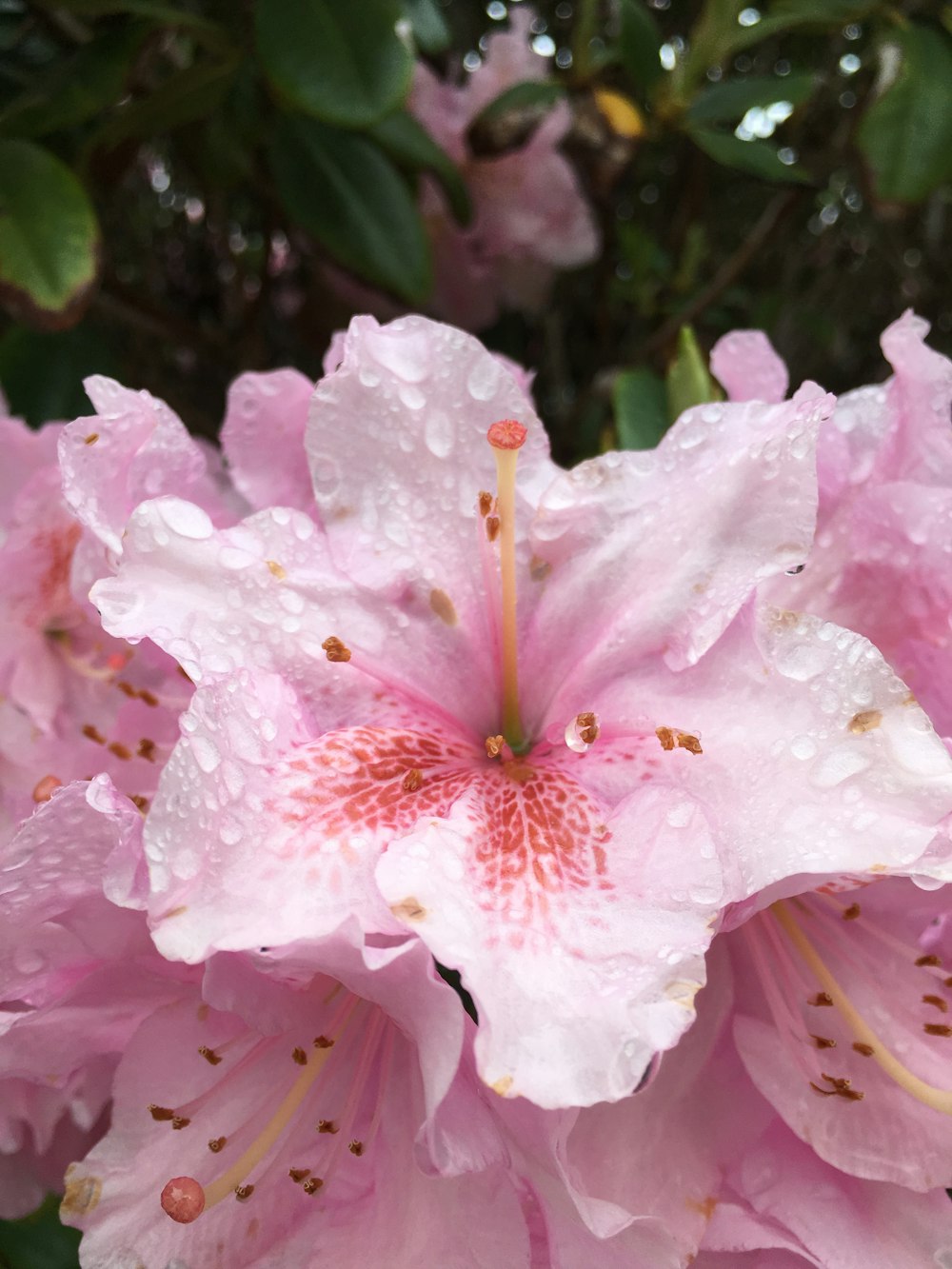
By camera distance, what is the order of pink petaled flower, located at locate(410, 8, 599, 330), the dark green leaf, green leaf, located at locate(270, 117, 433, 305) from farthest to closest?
pink petaled flower, located at locate(410, 8, 599, 330)
green leaf, located at locate(270, 117, 433, 305)
the dark green leaf

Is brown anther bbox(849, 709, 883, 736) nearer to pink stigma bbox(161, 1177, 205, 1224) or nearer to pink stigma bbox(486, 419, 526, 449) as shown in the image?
pink stigma bbox(486, 419, 526, 449)

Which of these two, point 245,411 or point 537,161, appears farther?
point 537,161

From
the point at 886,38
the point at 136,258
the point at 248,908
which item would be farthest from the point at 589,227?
the point at 248,908

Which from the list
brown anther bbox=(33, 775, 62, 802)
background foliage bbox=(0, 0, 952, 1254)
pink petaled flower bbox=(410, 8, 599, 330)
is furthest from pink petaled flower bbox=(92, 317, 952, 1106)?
pink petaled flower bbox=(410, 8, 599, 330)

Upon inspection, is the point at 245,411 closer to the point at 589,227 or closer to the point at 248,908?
the point at 248,908

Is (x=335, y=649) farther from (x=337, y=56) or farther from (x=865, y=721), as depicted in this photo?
(x=337, y=56)

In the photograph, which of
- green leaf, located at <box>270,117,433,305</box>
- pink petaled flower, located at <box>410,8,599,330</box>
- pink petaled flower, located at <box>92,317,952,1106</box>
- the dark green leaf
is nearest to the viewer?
pink petaled flower, located at <box>92,317,952,1106</box>

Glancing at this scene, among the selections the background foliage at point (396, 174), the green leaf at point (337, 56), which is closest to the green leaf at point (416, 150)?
the background foliage at point (396, 174)
